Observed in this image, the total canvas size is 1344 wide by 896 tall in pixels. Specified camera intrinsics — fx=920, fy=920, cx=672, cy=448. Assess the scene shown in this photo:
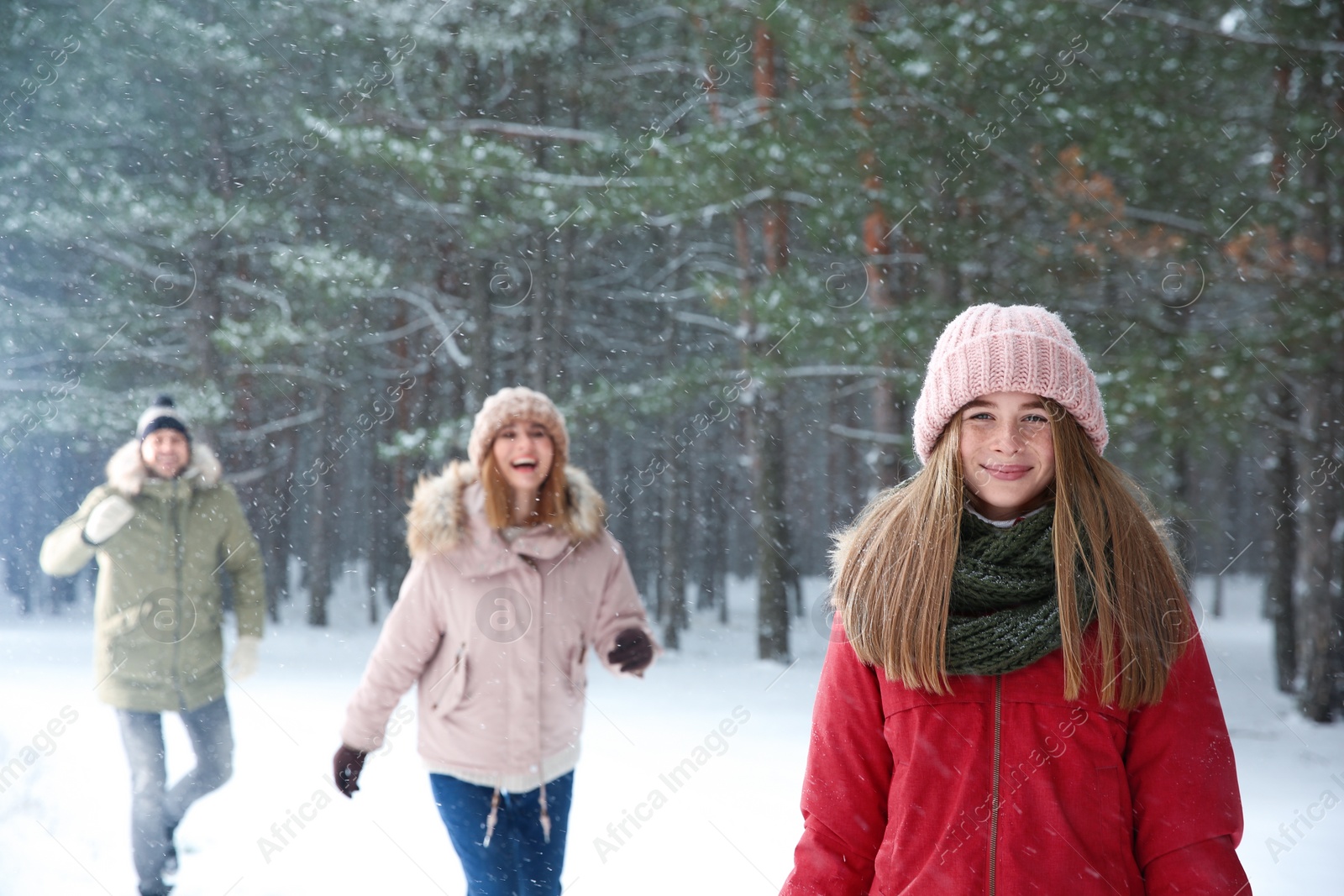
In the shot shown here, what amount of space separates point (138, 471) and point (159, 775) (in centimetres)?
108

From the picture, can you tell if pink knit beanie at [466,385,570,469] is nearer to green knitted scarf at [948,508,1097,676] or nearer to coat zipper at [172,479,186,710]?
coat zipper at [172,479,186,710]

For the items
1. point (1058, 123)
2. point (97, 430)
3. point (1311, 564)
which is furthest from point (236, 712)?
point (1311, 564)

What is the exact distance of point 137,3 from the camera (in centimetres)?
848

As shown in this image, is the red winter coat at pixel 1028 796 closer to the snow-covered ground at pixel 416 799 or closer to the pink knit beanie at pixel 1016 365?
the pink knit beanie at pixel 1016 365

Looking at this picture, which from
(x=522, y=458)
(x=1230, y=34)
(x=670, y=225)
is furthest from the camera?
(x=670, y=225)

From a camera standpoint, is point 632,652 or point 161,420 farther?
point 161,420

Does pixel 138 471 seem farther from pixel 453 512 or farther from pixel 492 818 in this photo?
pixel 492 818

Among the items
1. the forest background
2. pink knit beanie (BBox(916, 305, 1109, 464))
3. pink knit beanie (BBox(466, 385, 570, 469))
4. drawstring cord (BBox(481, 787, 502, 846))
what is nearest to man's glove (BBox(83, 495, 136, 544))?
pink knit beanie (BBox(466, 385, 570, 469))

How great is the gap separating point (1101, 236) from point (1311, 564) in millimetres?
3089

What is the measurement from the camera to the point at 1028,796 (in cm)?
130

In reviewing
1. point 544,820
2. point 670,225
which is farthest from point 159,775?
point 670,225

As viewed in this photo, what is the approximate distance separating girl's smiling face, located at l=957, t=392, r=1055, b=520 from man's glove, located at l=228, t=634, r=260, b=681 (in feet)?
9.40

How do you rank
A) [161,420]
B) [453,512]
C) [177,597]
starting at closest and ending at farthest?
1. [453,512]
2. [177,597]
3. [161,420]

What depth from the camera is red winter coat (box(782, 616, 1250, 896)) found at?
1256mm
